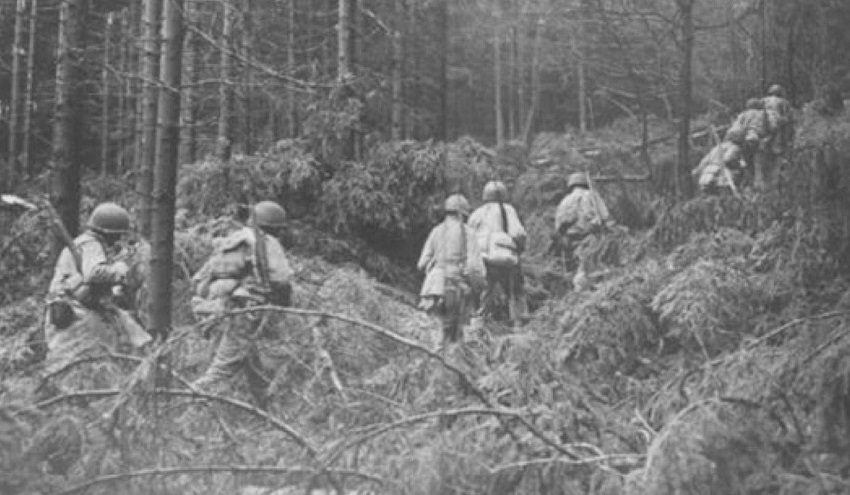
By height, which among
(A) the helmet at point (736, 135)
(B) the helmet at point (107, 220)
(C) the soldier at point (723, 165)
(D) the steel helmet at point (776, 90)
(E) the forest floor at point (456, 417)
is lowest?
(E) the forest floor at point (456, 417)

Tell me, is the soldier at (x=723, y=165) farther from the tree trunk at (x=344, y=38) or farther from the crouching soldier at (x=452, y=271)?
the tree trunk at (x=344, y=38)

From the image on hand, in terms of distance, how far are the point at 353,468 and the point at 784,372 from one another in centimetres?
171

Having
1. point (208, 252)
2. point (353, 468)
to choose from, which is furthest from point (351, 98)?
point (353, 468)

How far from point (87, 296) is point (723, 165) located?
28.7ft

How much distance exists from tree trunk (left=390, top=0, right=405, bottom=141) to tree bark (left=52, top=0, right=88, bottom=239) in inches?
308

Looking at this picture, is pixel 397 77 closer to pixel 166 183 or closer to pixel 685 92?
pixel 685 92

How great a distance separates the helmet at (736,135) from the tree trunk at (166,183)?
7923 mm

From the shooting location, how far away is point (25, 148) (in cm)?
2636

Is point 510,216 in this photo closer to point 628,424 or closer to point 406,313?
point 406,313

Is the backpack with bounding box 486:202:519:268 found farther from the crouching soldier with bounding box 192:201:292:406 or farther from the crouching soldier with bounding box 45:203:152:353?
the crouching soldier with bounding box 45:203:152:353

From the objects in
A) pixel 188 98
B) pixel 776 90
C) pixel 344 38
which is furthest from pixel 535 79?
pixel 776 90

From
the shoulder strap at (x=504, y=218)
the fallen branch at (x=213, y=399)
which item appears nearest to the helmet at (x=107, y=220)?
the fallen branch at (x=213, y=399)

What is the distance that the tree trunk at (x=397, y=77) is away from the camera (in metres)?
18.6

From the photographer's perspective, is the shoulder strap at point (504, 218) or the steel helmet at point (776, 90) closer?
the shoulder strap at point (504, 218)
